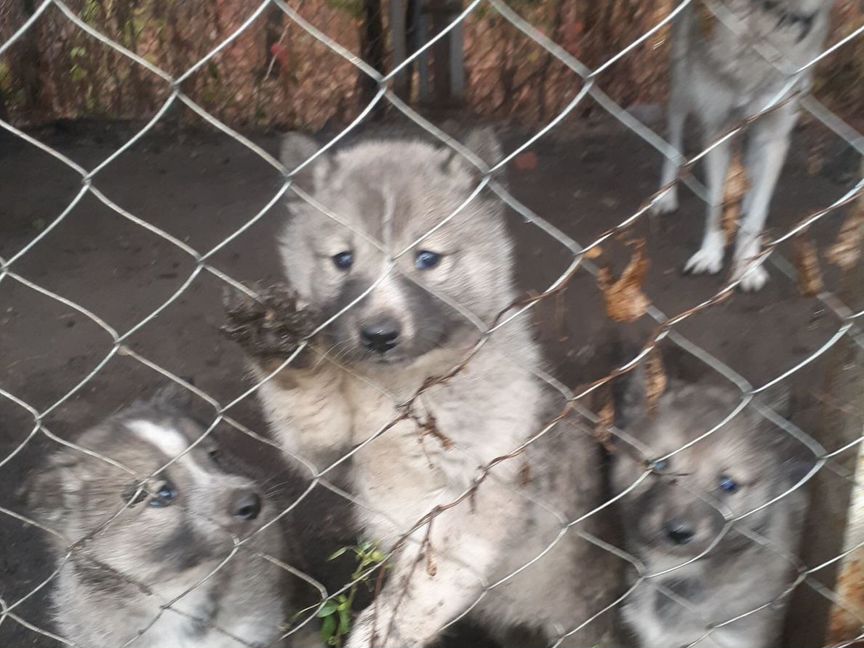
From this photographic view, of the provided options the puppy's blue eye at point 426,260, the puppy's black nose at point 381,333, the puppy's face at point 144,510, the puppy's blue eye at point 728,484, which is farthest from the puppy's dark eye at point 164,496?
the puppy's blue eye at point 728,484

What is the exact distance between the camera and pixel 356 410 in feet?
7.72

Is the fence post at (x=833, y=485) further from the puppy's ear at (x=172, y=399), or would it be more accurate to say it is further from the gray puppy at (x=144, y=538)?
the puppy's ear at (x=172, y=399)

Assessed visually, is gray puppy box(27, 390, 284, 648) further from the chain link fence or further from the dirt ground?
the dirt ground

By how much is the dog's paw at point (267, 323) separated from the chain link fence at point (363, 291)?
0.16 ft

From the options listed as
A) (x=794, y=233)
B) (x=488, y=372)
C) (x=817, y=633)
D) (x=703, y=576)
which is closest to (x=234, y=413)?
(x=488, y=372)

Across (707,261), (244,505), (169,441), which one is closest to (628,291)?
(244,505)

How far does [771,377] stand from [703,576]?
41.3 inches

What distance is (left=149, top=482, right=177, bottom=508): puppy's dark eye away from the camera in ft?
7.55

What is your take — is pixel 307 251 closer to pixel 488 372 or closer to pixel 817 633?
pixel 488 372

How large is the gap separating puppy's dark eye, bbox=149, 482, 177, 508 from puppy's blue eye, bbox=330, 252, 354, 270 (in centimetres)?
72

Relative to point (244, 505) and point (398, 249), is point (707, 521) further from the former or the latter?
point (244, 505)

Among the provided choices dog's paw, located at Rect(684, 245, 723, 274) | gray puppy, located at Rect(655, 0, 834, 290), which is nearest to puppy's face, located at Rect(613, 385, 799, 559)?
gray puppy, located at Rect(655, 0, 834, 290)

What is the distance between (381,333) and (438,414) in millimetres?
316

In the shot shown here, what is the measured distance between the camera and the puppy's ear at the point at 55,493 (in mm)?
2297
